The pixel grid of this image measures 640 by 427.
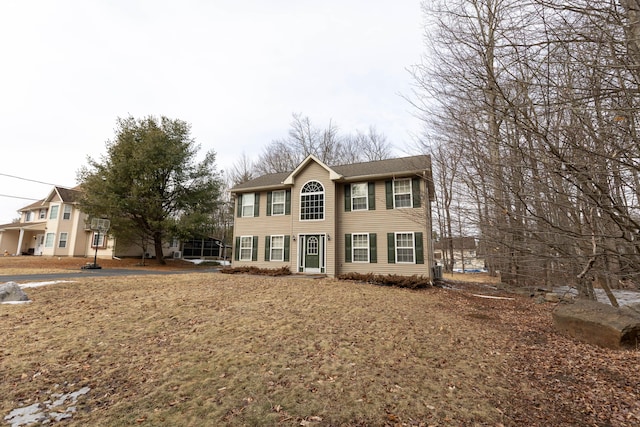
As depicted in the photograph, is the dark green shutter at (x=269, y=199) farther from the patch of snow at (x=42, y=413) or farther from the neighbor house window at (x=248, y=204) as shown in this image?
the patch of snow at (x=42, y=413)

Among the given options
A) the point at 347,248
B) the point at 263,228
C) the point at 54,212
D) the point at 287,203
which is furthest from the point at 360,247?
the point at 54,212

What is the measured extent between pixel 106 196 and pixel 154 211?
3.37 meters

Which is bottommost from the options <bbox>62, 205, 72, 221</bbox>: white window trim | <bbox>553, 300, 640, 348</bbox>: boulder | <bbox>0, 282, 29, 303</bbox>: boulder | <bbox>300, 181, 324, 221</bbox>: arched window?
<bbox>553, 300, 640, 348</bbox>: boulder

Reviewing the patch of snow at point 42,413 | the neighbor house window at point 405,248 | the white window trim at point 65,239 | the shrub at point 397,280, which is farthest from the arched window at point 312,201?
the white window trim at point 65,239

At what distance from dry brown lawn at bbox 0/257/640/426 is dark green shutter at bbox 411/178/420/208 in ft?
22.3

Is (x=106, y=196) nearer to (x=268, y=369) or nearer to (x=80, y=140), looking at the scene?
(x=80, y=140)

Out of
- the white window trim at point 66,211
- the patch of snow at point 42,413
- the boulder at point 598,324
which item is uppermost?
the white window trim at point 66,211

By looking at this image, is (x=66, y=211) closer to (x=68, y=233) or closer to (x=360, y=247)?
(x=68, y=233)

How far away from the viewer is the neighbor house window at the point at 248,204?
17.0m

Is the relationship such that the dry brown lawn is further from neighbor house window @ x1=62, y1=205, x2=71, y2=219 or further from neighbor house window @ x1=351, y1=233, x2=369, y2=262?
neighbor house window @ x1=62, y1=205, x2=71, y2=219

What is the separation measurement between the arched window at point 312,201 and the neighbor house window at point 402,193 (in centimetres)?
391

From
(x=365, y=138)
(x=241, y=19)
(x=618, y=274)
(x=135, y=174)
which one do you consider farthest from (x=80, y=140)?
(x=618, y=274)

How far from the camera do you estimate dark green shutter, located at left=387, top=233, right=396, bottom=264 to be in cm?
1339

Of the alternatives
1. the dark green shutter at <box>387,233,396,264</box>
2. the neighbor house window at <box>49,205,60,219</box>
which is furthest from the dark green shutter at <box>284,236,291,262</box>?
the neighbor house window at <box>49,205,60,219</box>
